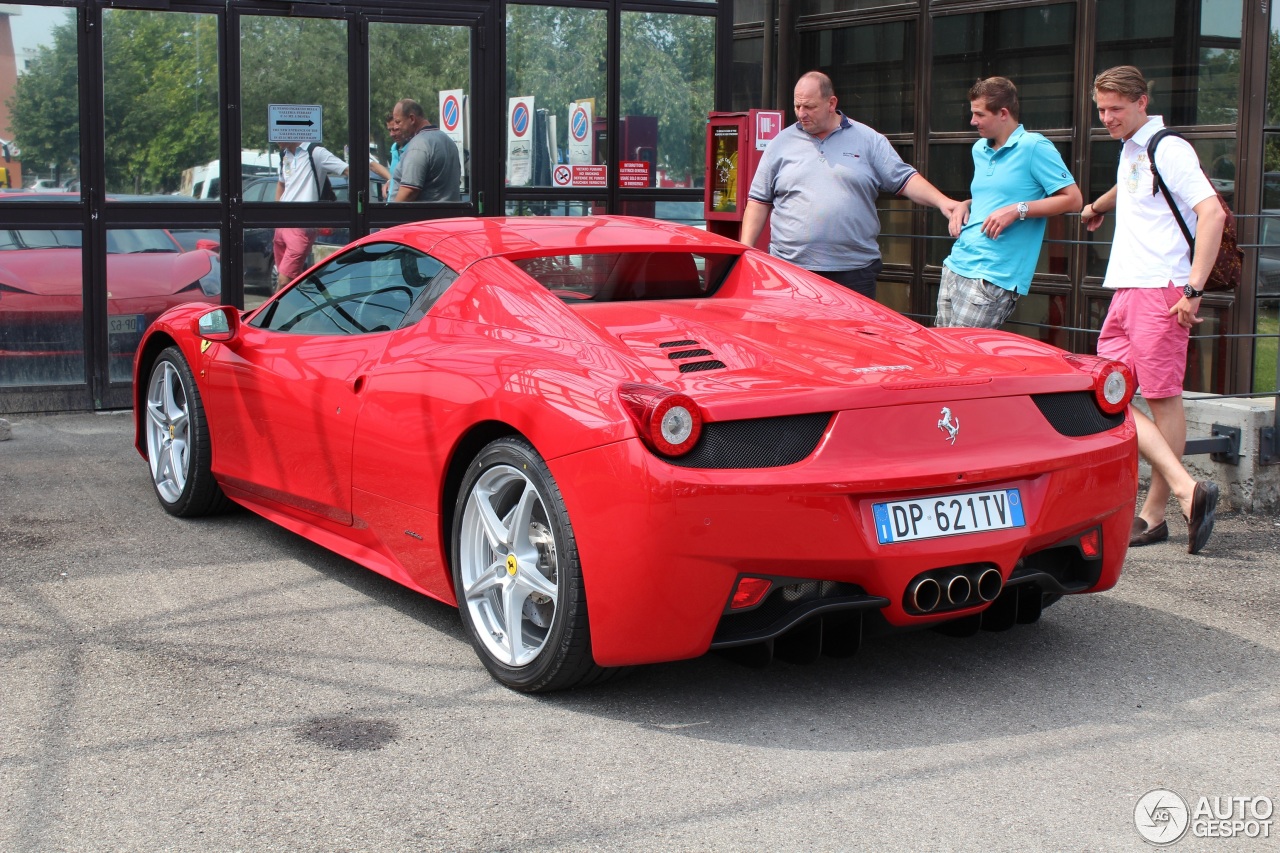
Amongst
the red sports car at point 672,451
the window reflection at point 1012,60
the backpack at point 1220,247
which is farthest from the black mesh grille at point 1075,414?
the window reflection at point 1012,60

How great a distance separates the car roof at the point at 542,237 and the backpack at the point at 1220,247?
6.06 ft

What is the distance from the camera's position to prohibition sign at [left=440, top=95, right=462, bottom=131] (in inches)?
408

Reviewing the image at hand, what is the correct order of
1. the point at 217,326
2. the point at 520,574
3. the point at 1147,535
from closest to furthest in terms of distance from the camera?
the point at 520,574 < the point at 217,326 < the point at 1147,535

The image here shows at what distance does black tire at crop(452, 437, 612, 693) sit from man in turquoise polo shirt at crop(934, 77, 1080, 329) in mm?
2955

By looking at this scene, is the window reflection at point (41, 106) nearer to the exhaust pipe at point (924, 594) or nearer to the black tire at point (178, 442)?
the black tire at point (178, 442)

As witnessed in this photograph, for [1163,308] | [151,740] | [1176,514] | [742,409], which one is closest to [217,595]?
[151,740]

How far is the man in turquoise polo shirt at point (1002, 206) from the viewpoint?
6.42 metres

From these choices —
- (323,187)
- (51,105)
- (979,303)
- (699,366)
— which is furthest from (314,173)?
(699,366)

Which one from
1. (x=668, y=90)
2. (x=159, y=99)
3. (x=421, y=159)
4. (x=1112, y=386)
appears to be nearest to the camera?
(x=1112, y=386)

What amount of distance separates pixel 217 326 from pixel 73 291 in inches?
162

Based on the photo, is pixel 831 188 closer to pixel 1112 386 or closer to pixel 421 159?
pixel 1112 386

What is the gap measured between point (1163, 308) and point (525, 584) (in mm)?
3245

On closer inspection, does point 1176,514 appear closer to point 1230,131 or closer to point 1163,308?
point 1163,308

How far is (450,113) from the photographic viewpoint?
1040cm
